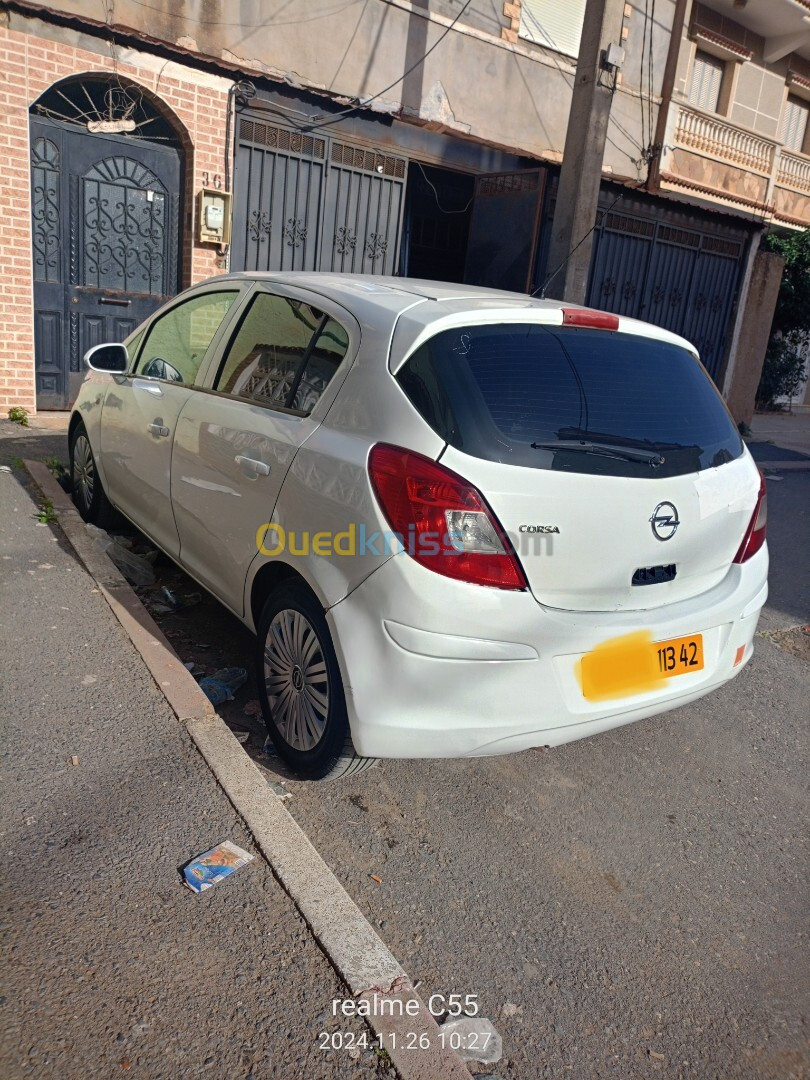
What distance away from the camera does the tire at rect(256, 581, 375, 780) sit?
9.03 feet

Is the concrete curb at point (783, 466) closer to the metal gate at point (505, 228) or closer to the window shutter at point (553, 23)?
the metal gate at point (505, 228)

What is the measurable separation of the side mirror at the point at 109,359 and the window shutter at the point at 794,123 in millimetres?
19556

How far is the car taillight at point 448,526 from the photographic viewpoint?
95.6 inches

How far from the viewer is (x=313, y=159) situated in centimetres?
952

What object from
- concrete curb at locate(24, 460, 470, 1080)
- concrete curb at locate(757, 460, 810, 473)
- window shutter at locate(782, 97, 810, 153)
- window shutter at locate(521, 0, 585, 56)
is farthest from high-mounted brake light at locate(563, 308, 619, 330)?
window shutter at locate(782, 97, 810, 153)

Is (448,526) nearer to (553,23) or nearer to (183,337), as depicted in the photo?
(183,337)

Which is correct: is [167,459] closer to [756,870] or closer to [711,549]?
[711,549]

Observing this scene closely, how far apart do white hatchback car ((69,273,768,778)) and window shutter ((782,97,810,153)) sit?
1992 cm

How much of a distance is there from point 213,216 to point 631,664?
771 cm

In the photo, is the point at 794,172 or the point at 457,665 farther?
the point at 794,172

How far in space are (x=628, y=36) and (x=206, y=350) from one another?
1289cm

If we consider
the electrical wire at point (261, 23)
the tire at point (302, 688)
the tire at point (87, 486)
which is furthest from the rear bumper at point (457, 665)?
the electrical wire at point (261, 23)

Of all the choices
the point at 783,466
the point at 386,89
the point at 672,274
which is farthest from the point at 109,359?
the point at 672,274

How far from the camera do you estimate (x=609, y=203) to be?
12180 mm
